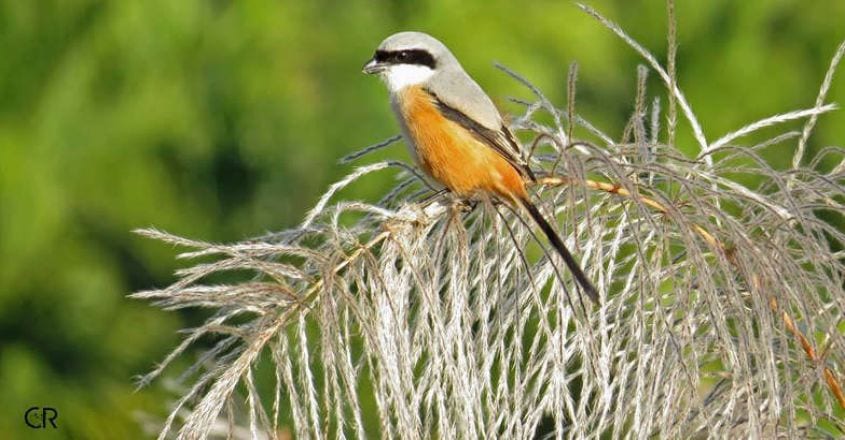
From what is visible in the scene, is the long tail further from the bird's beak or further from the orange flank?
the bird's beak

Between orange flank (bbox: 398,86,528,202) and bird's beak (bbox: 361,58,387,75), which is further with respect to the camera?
bird's beak (bbox: 361,58,387,75)

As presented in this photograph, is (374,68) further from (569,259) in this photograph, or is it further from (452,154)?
(569,259)

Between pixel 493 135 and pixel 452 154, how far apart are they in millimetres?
88

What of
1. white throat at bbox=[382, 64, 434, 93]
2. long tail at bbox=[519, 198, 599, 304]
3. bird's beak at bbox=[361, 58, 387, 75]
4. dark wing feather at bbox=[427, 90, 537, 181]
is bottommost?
long tail at bbox=[519, 198, 599, 304]

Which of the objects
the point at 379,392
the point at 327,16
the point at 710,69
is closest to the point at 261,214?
the point at 327,16

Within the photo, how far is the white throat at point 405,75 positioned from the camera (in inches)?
103

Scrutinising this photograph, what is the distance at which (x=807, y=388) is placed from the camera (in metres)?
1.73

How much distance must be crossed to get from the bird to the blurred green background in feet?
2.68

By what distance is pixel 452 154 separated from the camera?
246cm

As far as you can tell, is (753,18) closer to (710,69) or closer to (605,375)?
(710,69)

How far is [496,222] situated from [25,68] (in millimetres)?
2391

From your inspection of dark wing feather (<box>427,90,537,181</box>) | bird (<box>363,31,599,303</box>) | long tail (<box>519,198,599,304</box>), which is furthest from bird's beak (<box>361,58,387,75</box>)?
long tail (<box>519,198,599,304</box>)

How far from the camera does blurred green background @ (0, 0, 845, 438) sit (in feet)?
11.8

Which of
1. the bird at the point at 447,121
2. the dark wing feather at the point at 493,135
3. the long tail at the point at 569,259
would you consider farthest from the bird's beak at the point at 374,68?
the long tail at the point at 569,259
